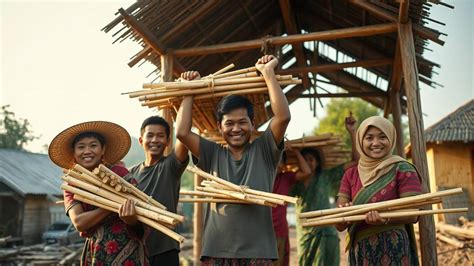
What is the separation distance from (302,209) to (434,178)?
1044cm

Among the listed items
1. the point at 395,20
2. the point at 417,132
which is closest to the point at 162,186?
the point at 417,132

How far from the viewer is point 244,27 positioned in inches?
276

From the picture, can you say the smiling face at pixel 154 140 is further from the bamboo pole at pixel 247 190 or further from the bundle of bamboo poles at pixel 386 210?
the bundle of bamboo poles at pixel 386 210

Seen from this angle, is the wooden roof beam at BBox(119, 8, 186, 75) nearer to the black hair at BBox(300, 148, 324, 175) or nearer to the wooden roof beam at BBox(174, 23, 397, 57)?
the wooden roof beam at BBox(174, 23, 397, 57)

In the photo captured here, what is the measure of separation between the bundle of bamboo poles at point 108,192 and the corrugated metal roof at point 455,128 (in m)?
13.0

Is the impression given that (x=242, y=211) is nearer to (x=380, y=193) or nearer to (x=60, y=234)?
(x=380, y=193)

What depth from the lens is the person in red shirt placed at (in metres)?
5.20

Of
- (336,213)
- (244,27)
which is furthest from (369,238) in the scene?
(244,27)

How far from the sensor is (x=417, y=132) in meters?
4.61

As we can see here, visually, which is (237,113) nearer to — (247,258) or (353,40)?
(247,258)

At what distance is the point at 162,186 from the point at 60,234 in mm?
14674

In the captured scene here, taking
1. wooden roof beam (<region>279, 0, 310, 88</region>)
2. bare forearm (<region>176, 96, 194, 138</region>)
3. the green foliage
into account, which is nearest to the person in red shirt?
wooden roof beam (<region>279, 0, 310, 88</region>)

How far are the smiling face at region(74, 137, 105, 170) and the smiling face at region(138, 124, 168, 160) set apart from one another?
1.48 ft

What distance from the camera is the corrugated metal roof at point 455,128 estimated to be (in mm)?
13211
